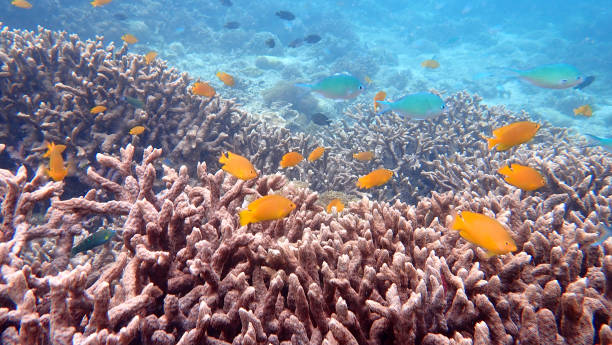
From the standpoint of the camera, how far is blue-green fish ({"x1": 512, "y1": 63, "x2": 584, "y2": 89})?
5582 millimetres

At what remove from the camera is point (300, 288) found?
1823 mm

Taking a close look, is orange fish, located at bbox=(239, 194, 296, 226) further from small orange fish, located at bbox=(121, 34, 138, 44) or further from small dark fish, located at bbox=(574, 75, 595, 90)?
small orange fish, located at bbox=(121, 34, 138, 44)

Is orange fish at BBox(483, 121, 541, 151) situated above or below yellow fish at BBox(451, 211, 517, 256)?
above

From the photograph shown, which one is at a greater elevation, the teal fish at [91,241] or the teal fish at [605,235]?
the teal fish at [605,235]

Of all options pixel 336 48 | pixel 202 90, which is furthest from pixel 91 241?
pixel 336 48

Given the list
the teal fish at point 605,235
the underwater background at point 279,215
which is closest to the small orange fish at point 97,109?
the underwater background at point 279,215

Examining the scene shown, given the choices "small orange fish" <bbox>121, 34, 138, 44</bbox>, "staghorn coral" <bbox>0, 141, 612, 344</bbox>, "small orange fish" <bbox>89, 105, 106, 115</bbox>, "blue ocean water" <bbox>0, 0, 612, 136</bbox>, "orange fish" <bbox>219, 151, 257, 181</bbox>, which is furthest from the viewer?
"blue ocean water" <bbox>0, 0, 612, 136</bbox>

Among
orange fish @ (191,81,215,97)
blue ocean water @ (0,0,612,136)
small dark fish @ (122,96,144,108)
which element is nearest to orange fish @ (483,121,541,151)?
orange fish @ (191,81,215,97)

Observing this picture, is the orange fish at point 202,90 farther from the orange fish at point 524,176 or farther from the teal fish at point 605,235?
the teal fish at point 605,235

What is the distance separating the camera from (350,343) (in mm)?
1638

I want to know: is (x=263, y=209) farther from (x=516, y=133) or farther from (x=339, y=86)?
(x=339, y=86)

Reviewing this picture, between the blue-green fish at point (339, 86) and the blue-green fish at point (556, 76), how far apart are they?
360 cm

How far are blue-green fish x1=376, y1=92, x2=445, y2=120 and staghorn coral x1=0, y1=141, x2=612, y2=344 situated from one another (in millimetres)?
2689

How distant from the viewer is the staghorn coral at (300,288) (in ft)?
5.46
